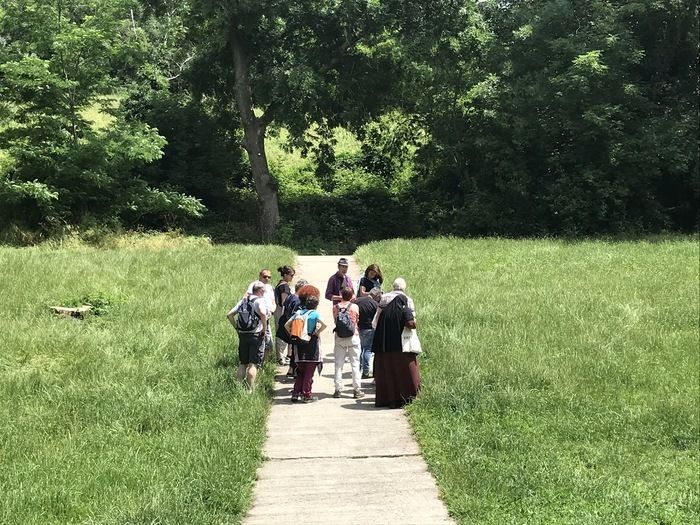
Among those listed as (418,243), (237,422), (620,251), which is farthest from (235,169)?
(237,422)

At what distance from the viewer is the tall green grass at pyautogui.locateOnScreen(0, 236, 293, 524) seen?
19.0ft

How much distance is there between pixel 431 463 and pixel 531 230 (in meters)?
27.7

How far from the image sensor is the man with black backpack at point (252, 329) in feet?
29.1

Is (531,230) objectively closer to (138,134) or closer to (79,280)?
(138,134)

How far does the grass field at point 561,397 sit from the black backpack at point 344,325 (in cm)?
120

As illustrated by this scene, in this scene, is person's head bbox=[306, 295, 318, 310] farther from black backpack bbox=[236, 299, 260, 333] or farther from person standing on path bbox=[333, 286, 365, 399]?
black backpack bbox=[236, 299, 260, 333]

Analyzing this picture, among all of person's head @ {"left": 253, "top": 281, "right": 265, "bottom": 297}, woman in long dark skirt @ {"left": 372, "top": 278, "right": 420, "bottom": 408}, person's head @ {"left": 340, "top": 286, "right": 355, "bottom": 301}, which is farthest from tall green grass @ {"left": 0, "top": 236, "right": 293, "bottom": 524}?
person's head @ {"left": 340, "top": 286, "right": 355, "bottom": 301}

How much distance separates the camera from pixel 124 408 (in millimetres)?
8039

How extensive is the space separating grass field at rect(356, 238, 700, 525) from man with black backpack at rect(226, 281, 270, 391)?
7.01 feet

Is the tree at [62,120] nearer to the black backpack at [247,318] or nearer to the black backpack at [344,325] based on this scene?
the black backpack at [247,318]

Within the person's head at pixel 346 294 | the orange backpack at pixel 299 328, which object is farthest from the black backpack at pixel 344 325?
the orange backpack at pixel 299 328

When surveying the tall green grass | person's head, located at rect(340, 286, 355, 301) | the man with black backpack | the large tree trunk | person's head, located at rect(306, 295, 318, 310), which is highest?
the large tree trunk

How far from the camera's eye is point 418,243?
80.2ft

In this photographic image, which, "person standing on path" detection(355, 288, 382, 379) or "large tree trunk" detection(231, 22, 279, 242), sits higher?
"large tree trunk" detection(231, 22, 279, 242)
